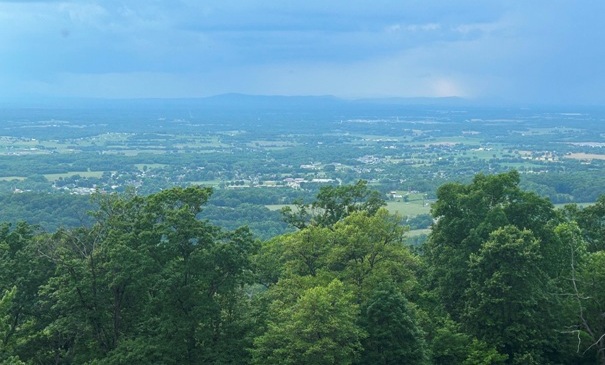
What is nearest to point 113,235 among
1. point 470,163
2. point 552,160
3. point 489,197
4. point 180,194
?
point 180,194

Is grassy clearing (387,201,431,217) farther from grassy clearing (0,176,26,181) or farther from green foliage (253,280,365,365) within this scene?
grassy clearing (0,176,26,181)

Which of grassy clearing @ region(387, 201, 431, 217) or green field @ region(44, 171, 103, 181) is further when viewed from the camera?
green field @ region(44, 171, 103, 181)

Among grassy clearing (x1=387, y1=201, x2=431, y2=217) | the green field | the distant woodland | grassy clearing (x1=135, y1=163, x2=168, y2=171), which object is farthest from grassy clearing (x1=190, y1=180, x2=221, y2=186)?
the distant woodland

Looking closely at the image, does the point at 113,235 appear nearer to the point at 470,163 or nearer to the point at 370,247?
the point at 370,247

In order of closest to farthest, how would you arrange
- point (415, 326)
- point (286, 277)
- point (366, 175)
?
point (415, 326) → point (286, 277) → point (366, 175)

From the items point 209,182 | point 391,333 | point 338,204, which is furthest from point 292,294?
point 209,182

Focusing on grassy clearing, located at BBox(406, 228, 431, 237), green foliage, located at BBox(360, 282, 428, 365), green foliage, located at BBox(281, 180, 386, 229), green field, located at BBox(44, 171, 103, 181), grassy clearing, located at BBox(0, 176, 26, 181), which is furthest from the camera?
green field, located at BBox(44, 171, 103, 181)

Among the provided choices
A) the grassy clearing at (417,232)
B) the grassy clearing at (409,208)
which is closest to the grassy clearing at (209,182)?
the grassy clearing at (409,208)

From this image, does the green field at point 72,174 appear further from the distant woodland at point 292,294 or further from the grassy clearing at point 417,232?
the distant woodland at point 292,294
